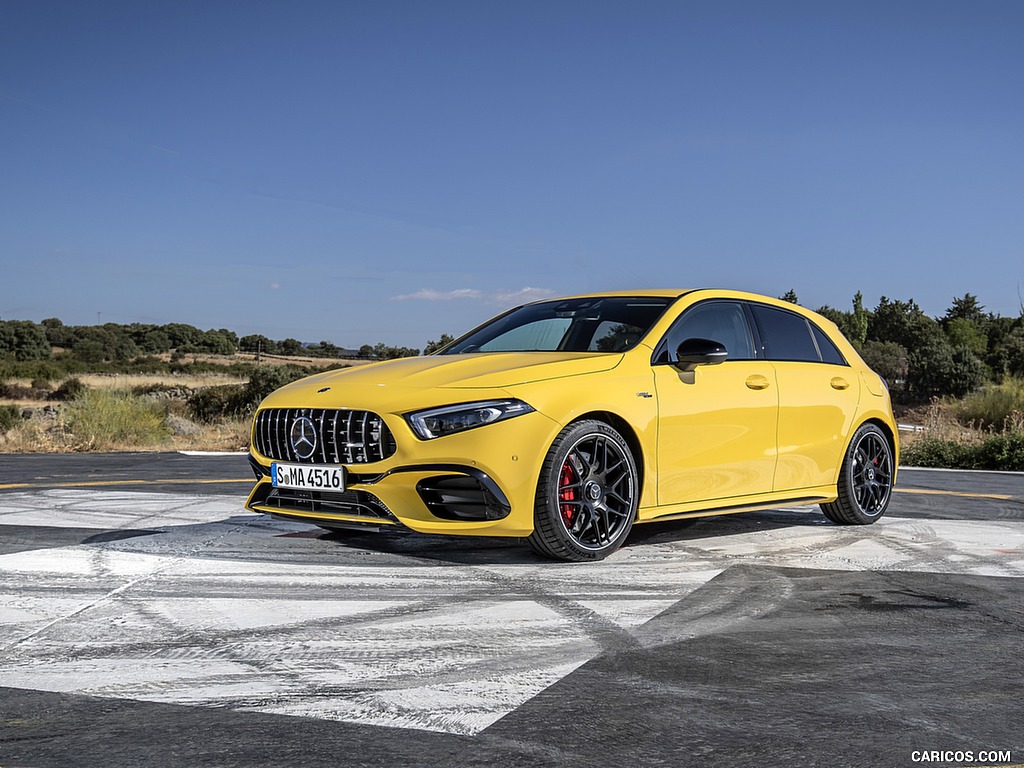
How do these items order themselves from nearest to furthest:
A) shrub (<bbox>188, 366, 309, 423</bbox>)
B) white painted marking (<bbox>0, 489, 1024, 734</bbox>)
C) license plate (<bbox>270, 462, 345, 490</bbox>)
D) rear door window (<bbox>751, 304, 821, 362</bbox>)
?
white painted marking (<bbox>0, 489, 1024, 734</bbox>), license plate (<bbox>270, 462, 345, 490</bbox>), rear door window (<bbox>751, 304, 821, 362</bbox>), shrub (<bbox>188, 366, 309, 423</bbox>)

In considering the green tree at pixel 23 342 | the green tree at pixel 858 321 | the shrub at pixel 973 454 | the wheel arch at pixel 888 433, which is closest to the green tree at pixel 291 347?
the green tree at pixel 23 342

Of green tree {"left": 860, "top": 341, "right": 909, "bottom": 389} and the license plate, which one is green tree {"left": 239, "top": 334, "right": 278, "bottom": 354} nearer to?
green tree {"left": 860, "top": 341, "right": 909, "bottom": 389}

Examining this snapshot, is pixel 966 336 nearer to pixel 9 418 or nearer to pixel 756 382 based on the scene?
pixel 9 418

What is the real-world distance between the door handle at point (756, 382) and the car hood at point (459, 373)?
117cm

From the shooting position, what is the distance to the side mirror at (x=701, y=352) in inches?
271

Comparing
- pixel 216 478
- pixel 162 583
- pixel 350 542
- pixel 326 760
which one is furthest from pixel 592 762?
pixel 216 478

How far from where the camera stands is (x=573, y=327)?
7.49 m

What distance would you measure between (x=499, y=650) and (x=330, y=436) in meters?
2.40

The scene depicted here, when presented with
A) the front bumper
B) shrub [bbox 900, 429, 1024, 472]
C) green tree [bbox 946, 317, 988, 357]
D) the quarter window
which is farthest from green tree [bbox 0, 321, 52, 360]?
the front bumper

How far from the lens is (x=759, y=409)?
7.43 m

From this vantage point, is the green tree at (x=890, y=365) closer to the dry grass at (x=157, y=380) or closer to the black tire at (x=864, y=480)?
the dry grass at (x=157, y=380)

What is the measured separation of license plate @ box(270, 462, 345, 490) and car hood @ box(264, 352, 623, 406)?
462 mm

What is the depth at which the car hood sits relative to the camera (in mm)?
6230

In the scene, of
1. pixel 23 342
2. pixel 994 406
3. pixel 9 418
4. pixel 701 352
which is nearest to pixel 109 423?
pixel 9 418
